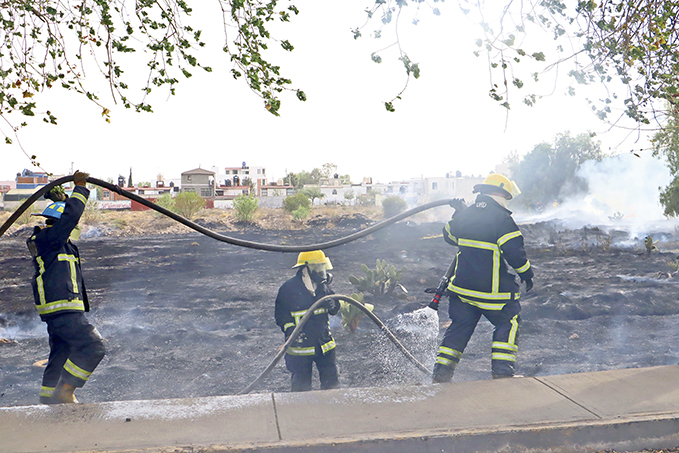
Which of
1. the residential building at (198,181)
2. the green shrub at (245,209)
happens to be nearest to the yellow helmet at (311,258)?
the green shrub at (245,209)

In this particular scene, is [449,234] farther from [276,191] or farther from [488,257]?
[276,191]

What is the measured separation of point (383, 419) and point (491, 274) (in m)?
1.51

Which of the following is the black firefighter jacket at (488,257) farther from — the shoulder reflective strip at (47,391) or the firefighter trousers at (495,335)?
the shoulder reflective strip at (47,391)

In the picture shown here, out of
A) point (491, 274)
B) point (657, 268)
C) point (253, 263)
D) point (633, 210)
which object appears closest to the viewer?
point (491, 274)

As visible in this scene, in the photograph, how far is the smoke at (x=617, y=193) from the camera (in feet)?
115

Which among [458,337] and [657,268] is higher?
[458,337]

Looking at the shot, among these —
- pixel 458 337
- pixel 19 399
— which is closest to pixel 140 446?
pixel 458 337

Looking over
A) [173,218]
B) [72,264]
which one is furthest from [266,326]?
[72,264]

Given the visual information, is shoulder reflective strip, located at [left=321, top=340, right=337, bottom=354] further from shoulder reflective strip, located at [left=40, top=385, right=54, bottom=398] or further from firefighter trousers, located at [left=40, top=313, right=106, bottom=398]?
shoulder reflective strip, located at [left=40, top=385, right=54, bottom=398]

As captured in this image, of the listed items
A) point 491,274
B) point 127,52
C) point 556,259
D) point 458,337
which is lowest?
point 556,259

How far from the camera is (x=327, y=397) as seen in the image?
3.20 metres

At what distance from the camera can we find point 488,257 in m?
3.85

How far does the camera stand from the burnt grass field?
18.5 ft

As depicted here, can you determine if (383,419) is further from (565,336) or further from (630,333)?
(630,333)
